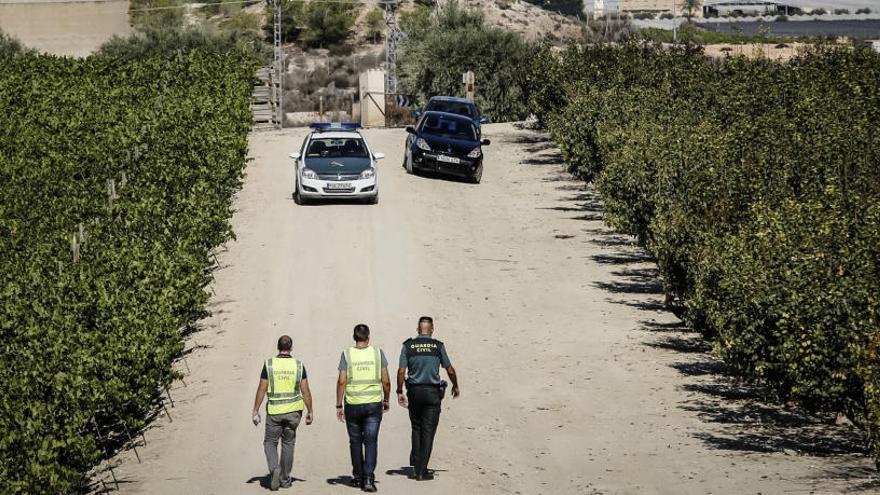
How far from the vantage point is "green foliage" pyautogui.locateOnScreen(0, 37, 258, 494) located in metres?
17.5

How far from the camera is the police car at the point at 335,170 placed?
35344 millimetres

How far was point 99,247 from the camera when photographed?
24.7 metres

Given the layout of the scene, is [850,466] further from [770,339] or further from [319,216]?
[319,216]

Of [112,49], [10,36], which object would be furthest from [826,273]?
[10,36]

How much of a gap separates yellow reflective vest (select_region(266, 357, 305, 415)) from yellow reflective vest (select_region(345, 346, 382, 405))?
20.9 inches

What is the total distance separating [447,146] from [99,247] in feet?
55.5

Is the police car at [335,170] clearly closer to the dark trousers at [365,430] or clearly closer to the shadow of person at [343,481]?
the shadow of person at [343,481]

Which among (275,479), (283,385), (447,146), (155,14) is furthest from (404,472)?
(155,14)

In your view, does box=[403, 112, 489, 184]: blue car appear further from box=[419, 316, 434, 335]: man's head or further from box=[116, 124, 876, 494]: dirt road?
box=[419, 316, 434, 335]: man's head

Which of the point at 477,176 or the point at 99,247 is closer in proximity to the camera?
the point at 99,247

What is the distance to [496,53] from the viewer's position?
62719mm

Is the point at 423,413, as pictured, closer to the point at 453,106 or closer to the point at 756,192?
the point at 756,192

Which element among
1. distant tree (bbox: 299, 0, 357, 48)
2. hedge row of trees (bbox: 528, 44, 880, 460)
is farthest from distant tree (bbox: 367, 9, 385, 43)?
hedge row of trees (bbox: 528, 44, 880, 460)

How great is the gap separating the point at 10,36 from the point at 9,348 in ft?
233
